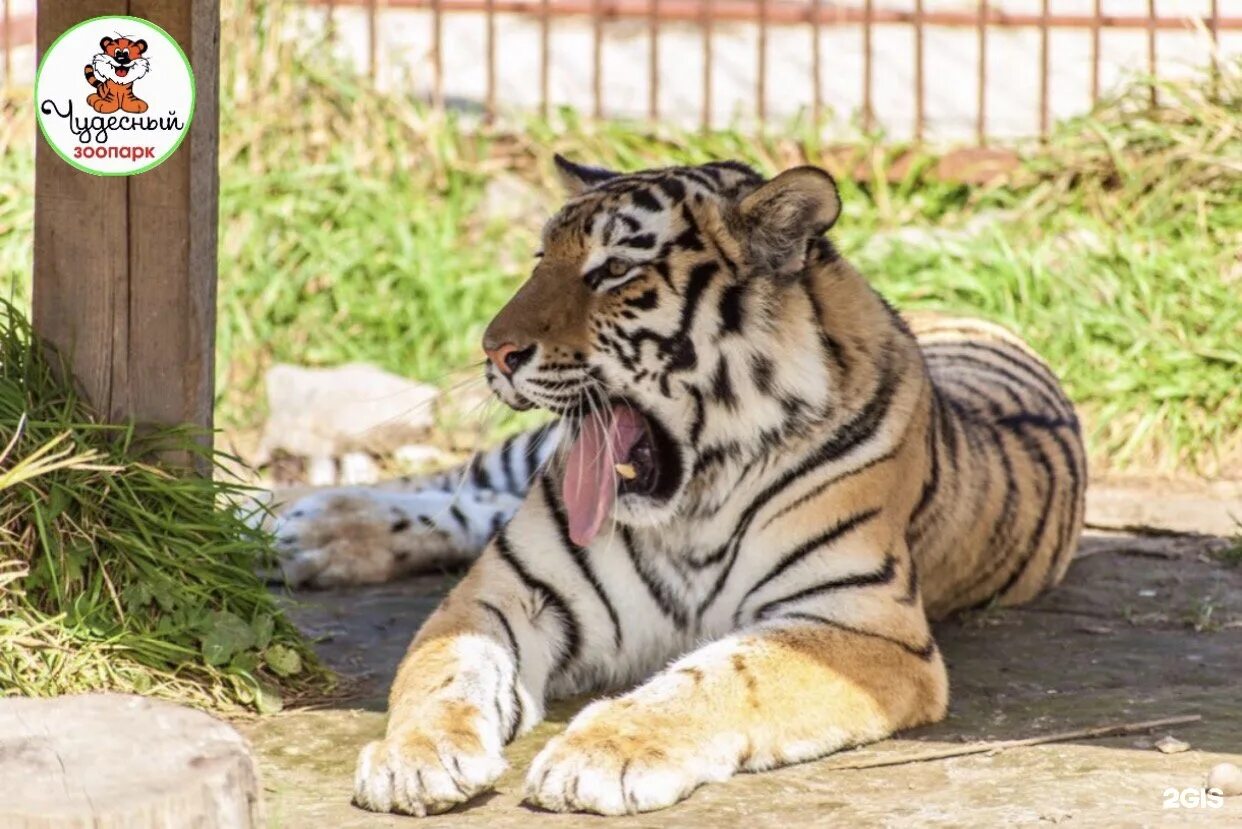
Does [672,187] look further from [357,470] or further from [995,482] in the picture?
[357,470]

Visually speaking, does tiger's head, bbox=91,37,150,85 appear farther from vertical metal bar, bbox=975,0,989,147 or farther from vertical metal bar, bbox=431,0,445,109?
vertical metal bar, bbox=975,0,989,147

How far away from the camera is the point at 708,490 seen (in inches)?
158

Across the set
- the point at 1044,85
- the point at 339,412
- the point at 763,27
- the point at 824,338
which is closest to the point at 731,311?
the point at 824,338

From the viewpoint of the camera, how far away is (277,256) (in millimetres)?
7316

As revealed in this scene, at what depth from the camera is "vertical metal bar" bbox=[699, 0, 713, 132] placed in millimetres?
7715

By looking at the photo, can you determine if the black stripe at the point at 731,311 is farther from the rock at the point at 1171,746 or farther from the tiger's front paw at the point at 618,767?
the rock at the point at 1171,746

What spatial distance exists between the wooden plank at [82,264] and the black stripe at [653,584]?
107 cm

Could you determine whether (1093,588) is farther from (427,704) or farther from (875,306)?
(427,704)

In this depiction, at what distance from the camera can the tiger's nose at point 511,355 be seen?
3824 millimetres

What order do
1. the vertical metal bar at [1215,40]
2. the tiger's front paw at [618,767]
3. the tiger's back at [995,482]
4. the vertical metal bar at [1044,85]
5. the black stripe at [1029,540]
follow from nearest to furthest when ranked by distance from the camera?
the tiger's front paw at [618,767] → the tiger's back at [995,482] → the black stripe at [1029,540] → the vertical metal bar at [1215,40] → the vertical metal bar at [1044,85]

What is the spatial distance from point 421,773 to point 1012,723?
4.11ft

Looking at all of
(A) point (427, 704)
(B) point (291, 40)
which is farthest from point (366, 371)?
(A) point (427, 704)

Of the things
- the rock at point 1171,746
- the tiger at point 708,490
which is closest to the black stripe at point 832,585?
the tiger at point 708,490

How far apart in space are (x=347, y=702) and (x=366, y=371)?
3016 millimetres
